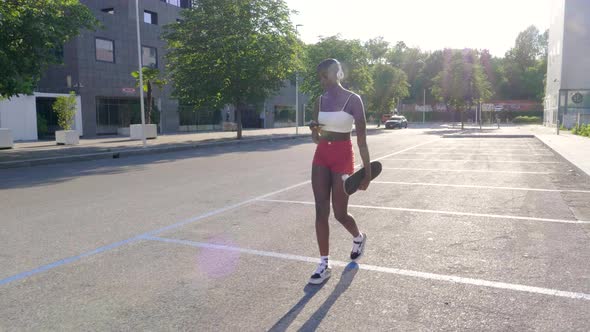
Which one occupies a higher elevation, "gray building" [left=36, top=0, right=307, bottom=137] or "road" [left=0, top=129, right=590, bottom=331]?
"gray building" [left=36, top=0, right=307, bottom=137]

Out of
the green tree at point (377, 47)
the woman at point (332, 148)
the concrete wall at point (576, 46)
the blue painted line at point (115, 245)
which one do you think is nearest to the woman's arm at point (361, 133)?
the woman at point (332, 148)

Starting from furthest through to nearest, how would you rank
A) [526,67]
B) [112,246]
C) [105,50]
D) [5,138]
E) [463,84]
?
[526,67] → [463,84] → [105,50] → [5,138] → [112,246]

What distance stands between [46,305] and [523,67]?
102146mm

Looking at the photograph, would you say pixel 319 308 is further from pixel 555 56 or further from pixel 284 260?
pixel 555 56

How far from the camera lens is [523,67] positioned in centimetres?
9119

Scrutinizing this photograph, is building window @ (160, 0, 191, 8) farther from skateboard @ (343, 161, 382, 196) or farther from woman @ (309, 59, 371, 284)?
skateboard @ (343, 161, 382, 196)

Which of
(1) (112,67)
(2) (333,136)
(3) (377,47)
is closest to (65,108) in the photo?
(1) (112,67)

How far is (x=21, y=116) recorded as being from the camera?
86.6ft

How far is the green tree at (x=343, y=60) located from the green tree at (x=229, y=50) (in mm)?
15716

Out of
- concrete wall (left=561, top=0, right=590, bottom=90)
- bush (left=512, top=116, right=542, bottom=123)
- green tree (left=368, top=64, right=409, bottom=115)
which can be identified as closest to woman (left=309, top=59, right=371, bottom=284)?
concrete wall (left=561, top=0, right=590, bottom=90)

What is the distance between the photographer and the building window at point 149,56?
34.8 meters

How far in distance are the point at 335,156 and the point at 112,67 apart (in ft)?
104

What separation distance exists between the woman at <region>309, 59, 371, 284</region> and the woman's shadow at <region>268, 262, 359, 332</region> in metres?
0.18

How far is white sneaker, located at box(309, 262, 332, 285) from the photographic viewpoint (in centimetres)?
381
